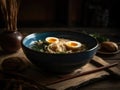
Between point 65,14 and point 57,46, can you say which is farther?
point 65,14

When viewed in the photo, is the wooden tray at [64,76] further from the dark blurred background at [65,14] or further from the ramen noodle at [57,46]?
the dark blurred background at [65,14]

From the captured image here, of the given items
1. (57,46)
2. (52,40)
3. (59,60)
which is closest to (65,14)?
(52,40)

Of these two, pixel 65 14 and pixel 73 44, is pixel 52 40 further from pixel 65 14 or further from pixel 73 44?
pixel 65 14

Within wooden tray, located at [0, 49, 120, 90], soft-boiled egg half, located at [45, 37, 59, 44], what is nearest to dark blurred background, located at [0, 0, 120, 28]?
soft-boiled egg half, located at [45, 37, 59, 44]

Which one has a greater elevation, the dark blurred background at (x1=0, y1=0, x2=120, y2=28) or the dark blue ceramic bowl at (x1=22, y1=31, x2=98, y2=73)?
the dark blue ceramic bowl at (x1=22, y1=31, x2=98, y2=73)

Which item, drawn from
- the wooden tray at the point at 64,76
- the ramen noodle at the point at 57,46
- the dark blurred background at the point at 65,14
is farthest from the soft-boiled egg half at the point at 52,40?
the dark blurred background at the point at 65,14

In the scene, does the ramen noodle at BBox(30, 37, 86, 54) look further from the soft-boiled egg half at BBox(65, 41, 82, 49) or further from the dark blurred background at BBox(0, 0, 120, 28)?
the dark blurred background at BBox(0, 0, 120, 28)

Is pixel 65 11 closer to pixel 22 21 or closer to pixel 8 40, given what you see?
pixel 22 21
